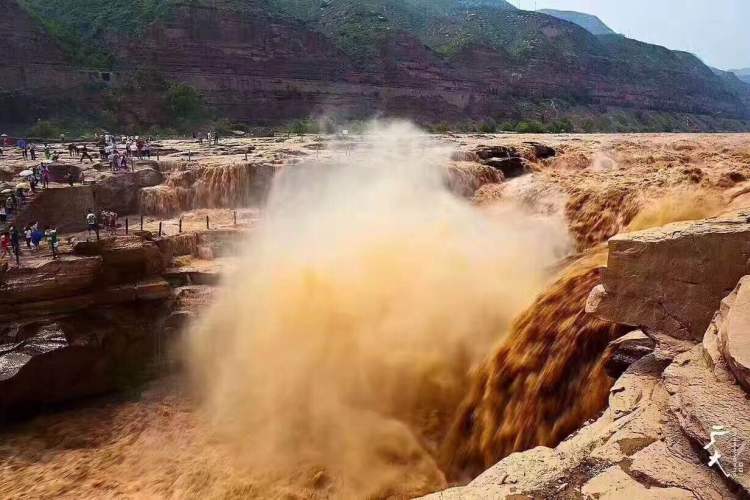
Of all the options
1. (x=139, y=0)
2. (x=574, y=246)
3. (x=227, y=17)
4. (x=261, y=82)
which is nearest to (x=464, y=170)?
(x=574, y=246)

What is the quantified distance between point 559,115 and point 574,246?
49.2m

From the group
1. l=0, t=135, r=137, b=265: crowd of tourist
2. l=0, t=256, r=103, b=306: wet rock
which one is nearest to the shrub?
l=0, t=135, r=137, b=265: crowd of tourist

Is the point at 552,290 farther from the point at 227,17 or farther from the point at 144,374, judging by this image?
the point at 227,17

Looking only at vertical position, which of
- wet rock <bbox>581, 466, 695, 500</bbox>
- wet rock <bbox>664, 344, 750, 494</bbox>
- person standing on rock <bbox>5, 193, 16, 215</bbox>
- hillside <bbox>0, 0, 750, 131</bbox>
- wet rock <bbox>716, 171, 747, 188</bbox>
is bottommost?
person standing on rock <bbox>5, 193, 16, 215</bbox>

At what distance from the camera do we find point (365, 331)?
816 cm

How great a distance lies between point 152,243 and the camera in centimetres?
1097

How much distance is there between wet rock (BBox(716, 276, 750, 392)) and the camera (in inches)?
113

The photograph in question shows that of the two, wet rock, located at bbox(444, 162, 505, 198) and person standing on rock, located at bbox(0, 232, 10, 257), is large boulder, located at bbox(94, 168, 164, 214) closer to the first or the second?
person standing on rock, located at bbox(0, 232, 10, 257)

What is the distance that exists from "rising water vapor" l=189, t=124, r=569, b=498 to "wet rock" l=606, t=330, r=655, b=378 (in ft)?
8.63

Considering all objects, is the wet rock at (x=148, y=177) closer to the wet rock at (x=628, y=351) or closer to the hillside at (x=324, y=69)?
the wet rock at (x=628, y=351)

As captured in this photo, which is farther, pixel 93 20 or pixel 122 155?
pixel 93 20

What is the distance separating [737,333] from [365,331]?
565cm

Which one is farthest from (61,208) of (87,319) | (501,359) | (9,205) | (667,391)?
(667,391)

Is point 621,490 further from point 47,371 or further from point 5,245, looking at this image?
point 5,245
